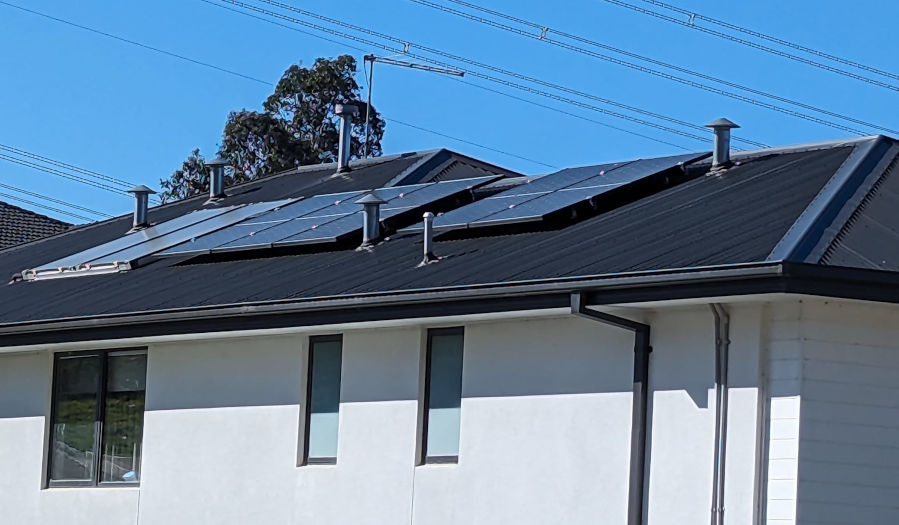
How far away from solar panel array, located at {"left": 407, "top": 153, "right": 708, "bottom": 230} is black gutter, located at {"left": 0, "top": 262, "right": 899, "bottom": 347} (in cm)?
236

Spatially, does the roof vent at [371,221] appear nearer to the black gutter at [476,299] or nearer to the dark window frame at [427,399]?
the black gutter at [476,299]

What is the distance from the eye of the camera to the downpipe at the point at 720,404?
13641mm

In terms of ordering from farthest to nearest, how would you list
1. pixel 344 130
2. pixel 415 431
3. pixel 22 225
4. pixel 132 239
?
pixel 22 225 < pixel 344 130 < pixel 132 239 < pixel 415 431

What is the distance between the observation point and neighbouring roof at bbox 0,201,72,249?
38.4m

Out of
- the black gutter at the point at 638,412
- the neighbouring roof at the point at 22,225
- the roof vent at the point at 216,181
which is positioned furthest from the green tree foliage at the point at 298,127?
the black gutter at the point at 638,412

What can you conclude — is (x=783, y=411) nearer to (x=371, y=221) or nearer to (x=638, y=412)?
(x=638, y=412)

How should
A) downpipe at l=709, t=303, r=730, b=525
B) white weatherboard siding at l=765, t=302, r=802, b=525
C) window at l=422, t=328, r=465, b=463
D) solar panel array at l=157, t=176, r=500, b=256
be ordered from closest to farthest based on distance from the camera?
1. white weatherboard siding at l=765, t=302, r=802, b=525
2. downpipe at l=709, t=303, r=730, b=525
3. window at l=422, t=328, r=465, b=463
4. solar panel array at l=157, t=176, r=500, b=256

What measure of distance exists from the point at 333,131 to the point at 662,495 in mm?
36871

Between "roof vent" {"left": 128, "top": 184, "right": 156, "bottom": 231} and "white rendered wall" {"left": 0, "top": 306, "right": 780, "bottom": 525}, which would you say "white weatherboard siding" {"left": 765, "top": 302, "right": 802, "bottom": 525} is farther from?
"roof vent" {"left": 128, "top": 184, "right": 156, "bottom": 231}

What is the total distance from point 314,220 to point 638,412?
7192 millimetres

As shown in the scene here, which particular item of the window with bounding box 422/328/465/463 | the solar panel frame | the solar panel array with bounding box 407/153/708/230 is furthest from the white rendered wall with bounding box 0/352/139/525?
the window with bounding box 422/328/465/463

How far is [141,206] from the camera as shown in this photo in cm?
2494

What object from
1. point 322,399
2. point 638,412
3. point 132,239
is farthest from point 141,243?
point 638,412

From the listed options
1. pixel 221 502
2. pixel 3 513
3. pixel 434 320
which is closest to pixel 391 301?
pixel 434 320
